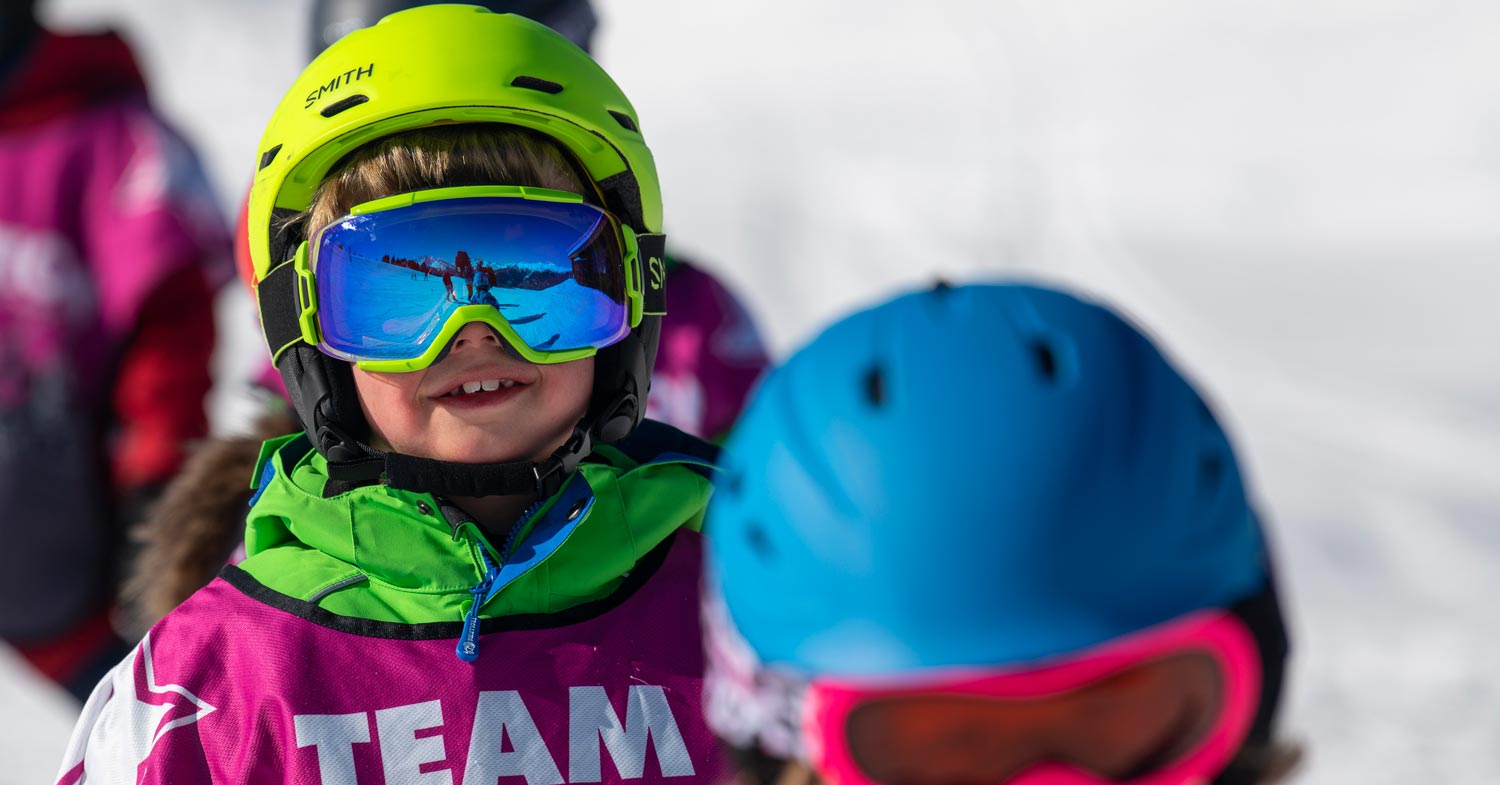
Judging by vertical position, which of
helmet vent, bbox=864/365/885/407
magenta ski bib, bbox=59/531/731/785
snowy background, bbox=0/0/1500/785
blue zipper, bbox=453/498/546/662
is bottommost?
magenta ski bib, bbox=59/531/731/785

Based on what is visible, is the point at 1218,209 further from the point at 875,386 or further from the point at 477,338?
the point at 875,386

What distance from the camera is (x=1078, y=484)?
1525 mm

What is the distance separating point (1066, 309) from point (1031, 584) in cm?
31

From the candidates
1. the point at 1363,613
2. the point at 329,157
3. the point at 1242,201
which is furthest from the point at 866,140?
the point at 329,157

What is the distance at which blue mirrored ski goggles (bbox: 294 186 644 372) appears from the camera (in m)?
2.53

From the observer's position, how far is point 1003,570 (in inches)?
59.2

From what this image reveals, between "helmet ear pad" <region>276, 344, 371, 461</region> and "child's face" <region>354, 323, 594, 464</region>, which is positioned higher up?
"child's face" <region>354, 323, 594, 464</region>

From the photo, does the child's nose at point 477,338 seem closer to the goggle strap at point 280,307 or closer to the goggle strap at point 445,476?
the goggle strap at point 445,476

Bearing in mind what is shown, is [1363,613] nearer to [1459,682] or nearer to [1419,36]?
[1459,682]

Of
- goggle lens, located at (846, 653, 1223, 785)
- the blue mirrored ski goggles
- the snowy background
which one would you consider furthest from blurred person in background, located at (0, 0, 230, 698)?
goggle lens, located at (846, 653, 1223, 785)

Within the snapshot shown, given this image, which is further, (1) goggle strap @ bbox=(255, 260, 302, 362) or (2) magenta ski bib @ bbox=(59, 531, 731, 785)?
(1) goggle strap @ bbox=(255, 260, 302, 362)

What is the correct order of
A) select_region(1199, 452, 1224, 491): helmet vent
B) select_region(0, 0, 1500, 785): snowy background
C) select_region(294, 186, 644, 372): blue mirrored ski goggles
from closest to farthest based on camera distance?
select_region(1199, 452, 1224, 491): helmet vent → select_region(294, 186, 644, 372): blue mirrored ski goggles → select_region(0, 0, 1500, 785): snowy background

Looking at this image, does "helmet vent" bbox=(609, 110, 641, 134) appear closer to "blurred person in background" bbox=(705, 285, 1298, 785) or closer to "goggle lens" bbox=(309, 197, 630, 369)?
"goggle lens" bbox=(309, 197, 630, 369)

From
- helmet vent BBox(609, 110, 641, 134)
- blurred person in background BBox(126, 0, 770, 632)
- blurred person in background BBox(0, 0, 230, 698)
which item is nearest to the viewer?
helmet vent BBox(609, 110, 641, 134)
